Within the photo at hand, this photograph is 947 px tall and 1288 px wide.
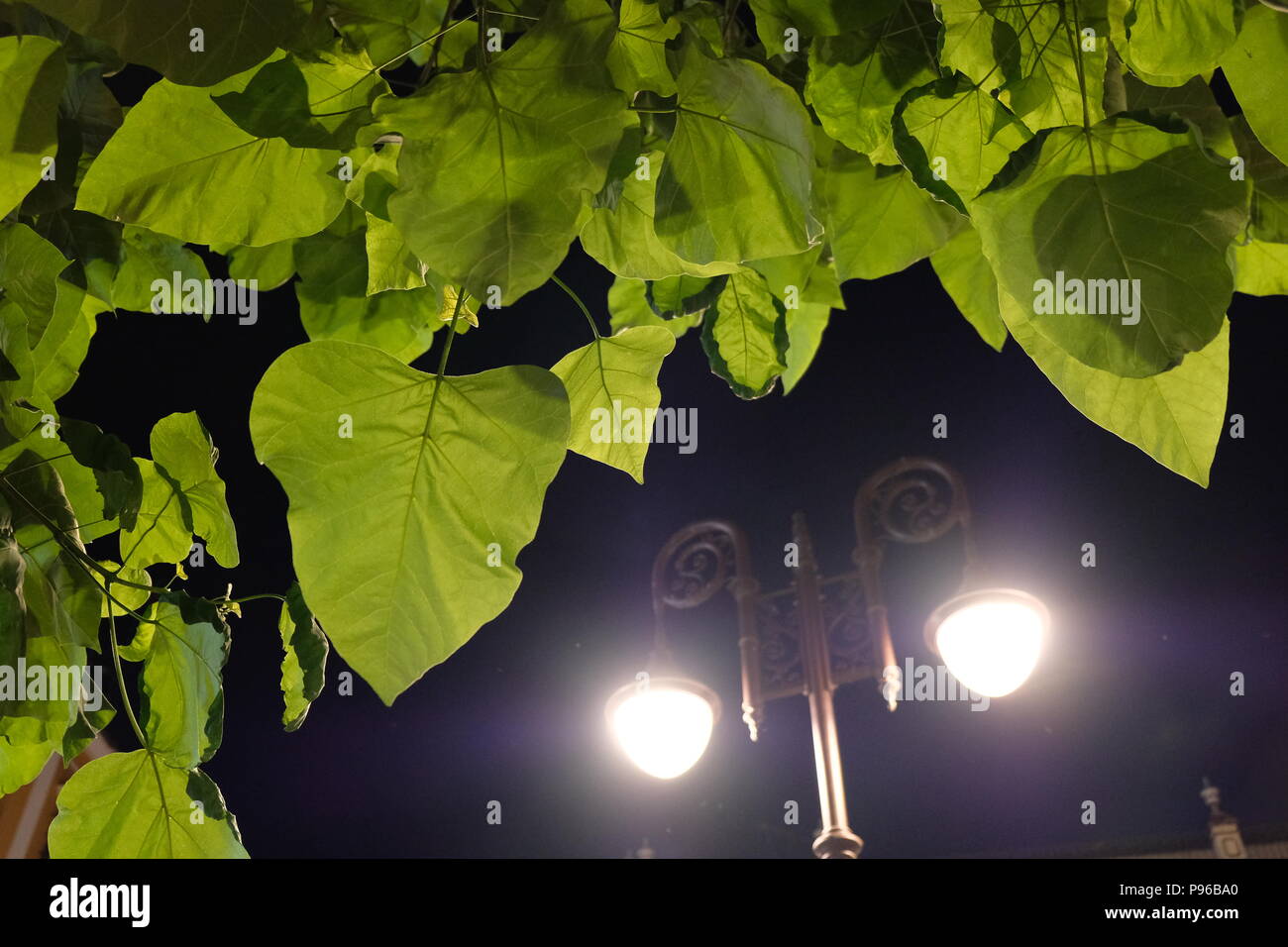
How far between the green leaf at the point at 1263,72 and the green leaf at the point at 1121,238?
0.03 m

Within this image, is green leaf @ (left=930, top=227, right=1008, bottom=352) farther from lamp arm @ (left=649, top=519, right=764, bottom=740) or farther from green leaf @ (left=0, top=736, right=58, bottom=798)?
lamp arm @ (left=649, top=519, right=764, bottom=740)

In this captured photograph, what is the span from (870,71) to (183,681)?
9.4 inches

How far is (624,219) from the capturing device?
0.24 metres

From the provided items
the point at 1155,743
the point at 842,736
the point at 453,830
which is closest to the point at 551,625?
the point at 453,830

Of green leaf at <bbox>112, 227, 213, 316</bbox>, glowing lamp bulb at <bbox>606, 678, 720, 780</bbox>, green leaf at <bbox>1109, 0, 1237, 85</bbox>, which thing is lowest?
glowing lamp bulb at <bbox>606, 678, 720, 780</bbox>

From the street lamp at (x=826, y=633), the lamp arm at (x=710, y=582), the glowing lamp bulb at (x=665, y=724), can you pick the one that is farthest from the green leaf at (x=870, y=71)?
the lamp arm at (x=710, y=582)

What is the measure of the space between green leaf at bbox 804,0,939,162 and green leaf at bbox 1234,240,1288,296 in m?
0.11

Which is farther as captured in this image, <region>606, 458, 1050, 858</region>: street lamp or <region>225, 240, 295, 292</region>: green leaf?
<region>606, 458, 1050, 858</region>: street lamp

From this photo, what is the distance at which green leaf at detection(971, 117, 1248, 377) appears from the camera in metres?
0.17

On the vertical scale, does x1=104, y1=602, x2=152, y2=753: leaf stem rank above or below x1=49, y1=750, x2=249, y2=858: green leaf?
above

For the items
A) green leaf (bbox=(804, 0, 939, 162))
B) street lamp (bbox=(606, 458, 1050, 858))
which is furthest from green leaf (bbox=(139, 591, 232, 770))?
street lamp (bbox=(606, 458, 1050, 858))

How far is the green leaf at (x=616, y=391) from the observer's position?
0.87ft

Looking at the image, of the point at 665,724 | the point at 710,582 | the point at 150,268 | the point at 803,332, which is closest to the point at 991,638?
the point at 665,724
